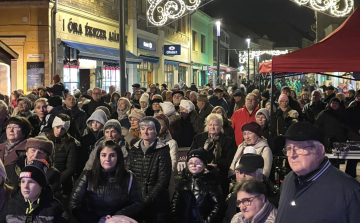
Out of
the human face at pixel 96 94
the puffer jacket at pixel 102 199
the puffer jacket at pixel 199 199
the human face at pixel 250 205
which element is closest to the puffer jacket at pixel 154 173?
the puffer jacket at pixel 199 199

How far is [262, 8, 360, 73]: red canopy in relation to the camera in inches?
357

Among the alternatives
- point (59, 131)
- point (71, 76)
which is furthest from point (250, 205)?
point (71, 76)

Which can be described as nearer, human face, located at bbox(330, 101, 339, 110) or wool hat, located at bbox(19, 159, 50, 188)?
wool hat, located at bbox(19, 159, 50, 188)

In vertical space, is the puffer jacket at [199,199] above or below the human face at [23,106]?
below

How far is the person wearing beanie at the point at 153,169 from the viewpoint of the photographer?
6.23 meters

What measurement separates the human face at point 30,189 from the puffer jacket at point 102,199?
2.00 feet

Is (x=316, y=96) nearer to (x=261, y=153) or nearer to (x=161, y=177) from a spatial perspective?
(x=261, y=153)

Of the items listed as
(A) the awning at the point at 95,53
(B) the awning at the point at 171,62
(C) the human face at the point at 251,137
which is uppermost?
(B) the awning at the point at 171,62

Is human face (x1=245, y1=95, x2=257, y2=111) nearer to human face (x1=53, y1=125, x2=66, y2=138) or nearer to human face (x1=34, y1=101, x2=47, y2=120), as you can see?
human face (x1=34, y1=101, x2=47, y2=120)

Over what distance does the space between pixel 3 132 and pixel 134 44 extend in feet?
79.7

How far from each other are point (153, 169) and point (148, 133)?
1.54 ft

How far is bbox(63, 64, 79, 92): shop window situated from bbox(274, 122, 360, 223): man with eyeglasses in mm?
19751

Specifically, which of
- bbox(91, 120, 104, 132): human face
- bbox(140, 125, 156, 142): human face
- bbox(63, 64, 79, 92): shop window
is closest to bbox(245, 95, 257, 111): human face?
bbox(91, 120, 104, 132): human face

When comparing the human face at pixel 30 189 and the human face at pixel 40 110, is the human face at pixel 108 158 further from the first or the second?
the human face at pixel 40 110
